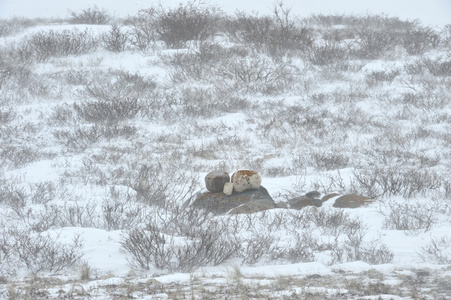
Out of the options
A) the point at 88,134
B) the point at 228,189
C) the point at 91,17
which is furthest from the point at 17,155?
the point at 91,17

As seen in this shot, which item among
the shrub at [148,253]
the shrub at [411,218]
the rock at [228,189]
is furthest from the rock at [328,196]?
the shrub at [148,253]

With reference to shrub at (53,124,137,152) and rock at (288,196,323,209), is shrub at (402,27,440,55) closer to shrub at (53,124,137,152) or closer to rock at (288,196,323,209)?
shrub at (53,124,137,152)

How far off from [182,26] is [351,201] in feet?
32.3

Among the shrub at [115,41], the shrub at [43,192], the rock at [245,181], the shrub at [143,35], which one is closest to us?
the shrub at [43,192]

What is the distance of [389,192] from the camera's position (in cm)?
589

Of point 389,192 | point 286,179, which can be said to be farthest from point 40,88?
point 389,192

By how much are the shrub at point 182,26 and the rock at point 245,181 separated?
8907mm

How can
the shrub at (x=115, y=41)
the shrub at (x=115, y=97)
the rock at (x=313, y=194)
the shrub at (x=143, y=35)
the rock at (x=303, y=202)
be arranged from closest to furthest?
the rock at (x=303, y=202) → the rock at (x=313, y=194) → the shrub at (x=115, y=97) → the shrub at (x=115, y=41) → the shrub at (x=143, y=35)

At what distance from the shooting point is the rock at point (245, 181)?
18.8 feet

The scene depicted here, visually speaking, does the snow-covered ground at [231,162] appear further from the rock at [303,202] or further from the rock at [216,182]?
the rock at [216,182]

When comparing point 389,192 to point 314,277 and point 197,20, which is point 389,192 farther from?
point 197,20

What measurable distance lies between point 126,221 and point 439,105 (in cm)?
800

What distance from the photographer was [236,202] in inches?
223

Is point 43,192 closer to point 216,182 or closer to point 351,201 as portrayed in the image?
point 216,182
